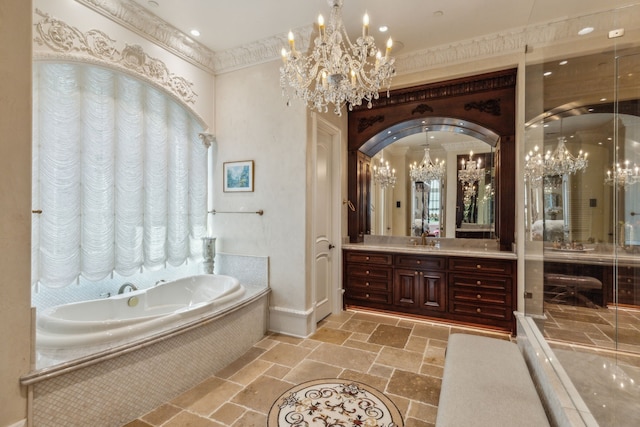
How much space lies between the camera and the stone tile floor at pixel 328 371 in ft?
6.31

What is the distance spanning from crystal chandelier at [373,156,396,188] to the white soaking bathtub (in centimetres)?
265

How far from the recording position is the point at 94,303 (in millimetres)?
2352

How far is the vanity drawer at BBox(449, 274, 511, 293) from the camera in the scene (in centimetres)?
327

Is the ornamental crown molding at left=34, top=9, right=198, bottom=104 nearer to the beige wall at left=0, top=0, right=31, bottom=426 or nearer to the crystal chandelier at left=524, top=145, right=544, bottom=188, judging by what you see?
the beige wall at left=0, top=0, right=31, bottom=426

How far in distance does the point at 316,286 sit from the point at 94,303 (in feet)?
6.92

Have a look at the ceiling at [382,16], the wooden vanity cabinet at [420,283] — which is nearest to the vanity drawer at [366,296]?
the wooden vanity cabinet at [420,283]

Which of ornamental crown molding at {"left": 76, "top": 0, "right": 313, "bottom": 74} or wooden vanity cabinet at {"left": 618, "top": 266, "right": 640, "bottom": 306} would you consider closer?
wooden vanity cabinet at {"left": 618, "top": 266, "right": 640, "bottom": 306}

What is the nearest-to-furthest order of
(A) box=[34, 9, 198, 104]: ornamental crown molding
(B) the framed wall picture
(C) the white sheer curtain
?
(A) box=[34, 9, 198, 104]: ornamental crown molding → (C) the white sheer curtain → (B) the framed wall picture

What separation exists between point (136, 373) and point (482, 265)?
3.47 metres

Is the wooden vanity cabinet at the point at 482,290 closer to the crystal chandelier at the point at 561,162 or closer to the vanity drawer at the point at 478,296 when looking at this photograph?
the vanity drawer at the point at 478,296

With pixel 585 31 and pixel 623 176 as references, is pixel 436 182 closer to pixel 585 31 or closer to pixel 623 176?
pixel 623 176

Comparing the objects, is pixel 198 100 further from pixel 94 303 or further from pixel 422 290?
pixel 422 290

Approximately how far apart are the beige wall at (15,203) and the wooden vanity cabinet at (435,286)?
3.20m

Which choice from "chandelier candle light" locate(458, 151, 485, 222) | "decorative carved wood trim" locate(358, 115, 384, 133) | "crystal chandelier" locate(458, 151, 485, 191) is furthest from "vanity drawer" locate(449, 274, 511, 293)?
"decorative carved wood trim" locate(358, 115, 384, 133)
